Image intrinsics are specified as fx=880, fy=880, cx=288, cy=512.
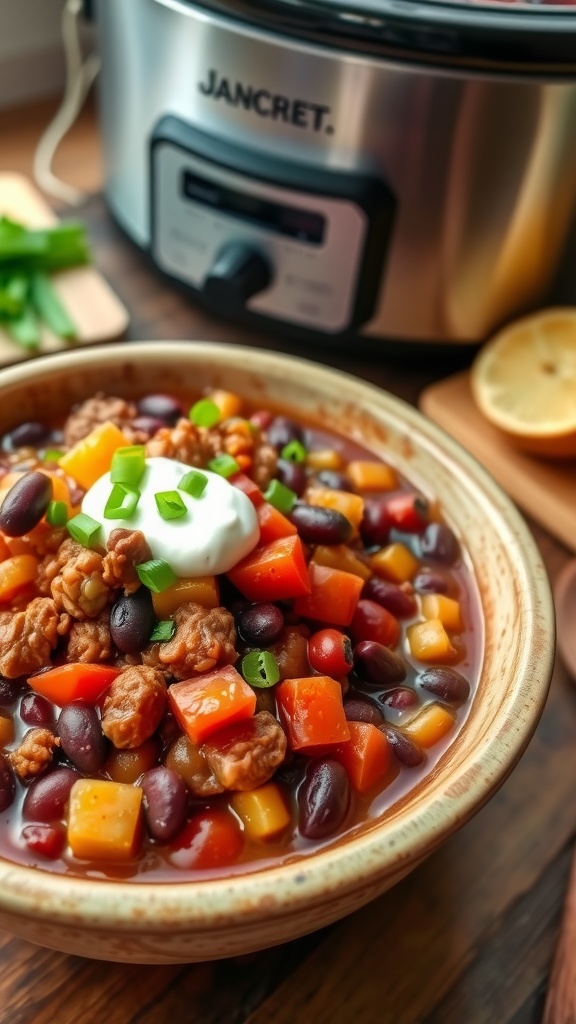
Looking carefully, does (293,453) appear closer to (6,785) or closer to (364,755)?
(364,755)

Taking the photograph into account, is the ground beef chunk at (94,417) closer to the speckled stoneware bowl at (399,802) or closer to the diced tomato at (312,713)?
the speckled stoneware bowl at (399,802)

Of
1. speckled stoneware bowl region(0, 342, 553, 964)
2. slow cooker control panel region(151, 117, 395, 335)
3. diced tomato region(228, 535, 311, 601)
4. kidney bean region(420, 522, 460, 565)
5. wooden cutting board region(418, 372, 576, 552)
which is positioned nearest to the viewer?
speckled stoneware bowl region(0, 342, 553, 964)

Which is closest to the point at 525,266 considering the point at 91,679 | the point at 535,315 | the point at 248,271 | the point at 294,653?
the point at 535,315

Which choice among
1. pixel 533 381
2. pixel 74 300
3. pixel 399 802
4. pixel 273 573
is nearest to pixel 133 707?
pixel 273 573

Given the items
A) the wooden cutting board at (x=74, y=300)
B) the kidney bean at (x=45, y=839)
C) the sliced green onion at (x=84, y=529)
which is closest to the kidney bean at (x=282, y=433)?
the sliced green onion at (x=84, y=529)

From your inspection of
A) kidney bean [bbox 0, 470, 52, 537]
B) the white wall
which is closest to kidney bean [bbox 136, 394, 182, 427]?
kidney bean [bbox 0, 470, 52, 537]

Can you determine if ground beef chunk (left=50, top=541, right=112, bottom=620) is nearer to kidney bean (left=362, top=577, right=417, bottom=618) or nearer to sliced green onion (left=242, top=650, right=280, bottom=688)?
sliced green onion (left=242, top=650, right=280, bottom=688)

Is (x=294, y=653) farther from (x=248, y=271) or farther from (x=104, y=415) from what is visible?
(x=248, y=271)
